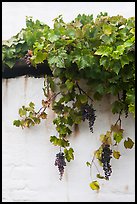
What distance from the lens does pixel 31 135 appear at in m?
2.35

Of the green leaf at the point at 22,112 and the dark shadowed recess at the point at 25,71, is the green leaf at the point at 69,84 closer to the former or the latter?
the dark shadowed recess at the point at 25,71

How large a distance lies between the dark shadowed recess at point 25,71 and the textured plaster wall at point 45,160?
0.03 meters

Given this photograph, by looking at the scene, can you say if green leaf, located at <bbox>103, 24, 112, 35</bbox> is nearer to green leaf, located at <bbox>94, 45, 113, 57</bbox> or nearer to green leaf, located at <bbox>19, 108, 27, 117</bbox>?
green leaf, located at <bbox>94, 45, 113, 57</bbox>

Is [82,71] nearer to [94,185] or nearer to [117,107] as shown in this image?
[117,107]

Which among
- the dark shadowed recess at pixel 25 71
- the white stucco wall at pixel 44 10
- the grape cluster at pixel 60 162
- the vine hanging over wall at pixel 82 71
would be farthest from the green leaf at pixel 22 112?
the white stucco wall at pixel 44 10

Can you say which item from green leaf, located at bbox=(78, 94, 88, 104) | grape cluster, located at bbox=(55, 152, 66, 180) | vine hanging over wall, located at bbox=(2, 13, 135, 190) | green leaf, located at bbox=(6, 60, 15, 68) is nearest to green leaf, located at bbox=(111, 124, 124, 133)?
vine hanging over wall, located at bbox=(2, 13, 135, 190)

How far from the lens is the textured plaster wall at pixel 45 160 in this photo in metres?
2.17

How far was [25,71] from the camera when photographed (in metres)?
2.42

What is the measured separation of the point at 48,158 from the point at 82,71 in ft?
1.66

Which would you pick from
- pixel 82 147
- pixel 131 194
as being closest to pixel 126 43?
pixel 82 147

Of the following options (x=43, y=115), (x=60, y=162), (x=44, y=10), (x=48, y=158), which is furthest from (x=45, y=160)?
(x=44, y=10)

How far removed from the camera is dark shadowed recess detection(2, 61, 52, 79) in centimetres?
236

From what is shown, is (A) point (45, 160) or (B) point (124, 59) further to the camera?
(A) point (45, 160)

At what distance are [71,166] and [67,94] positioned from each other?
376 millimetres
